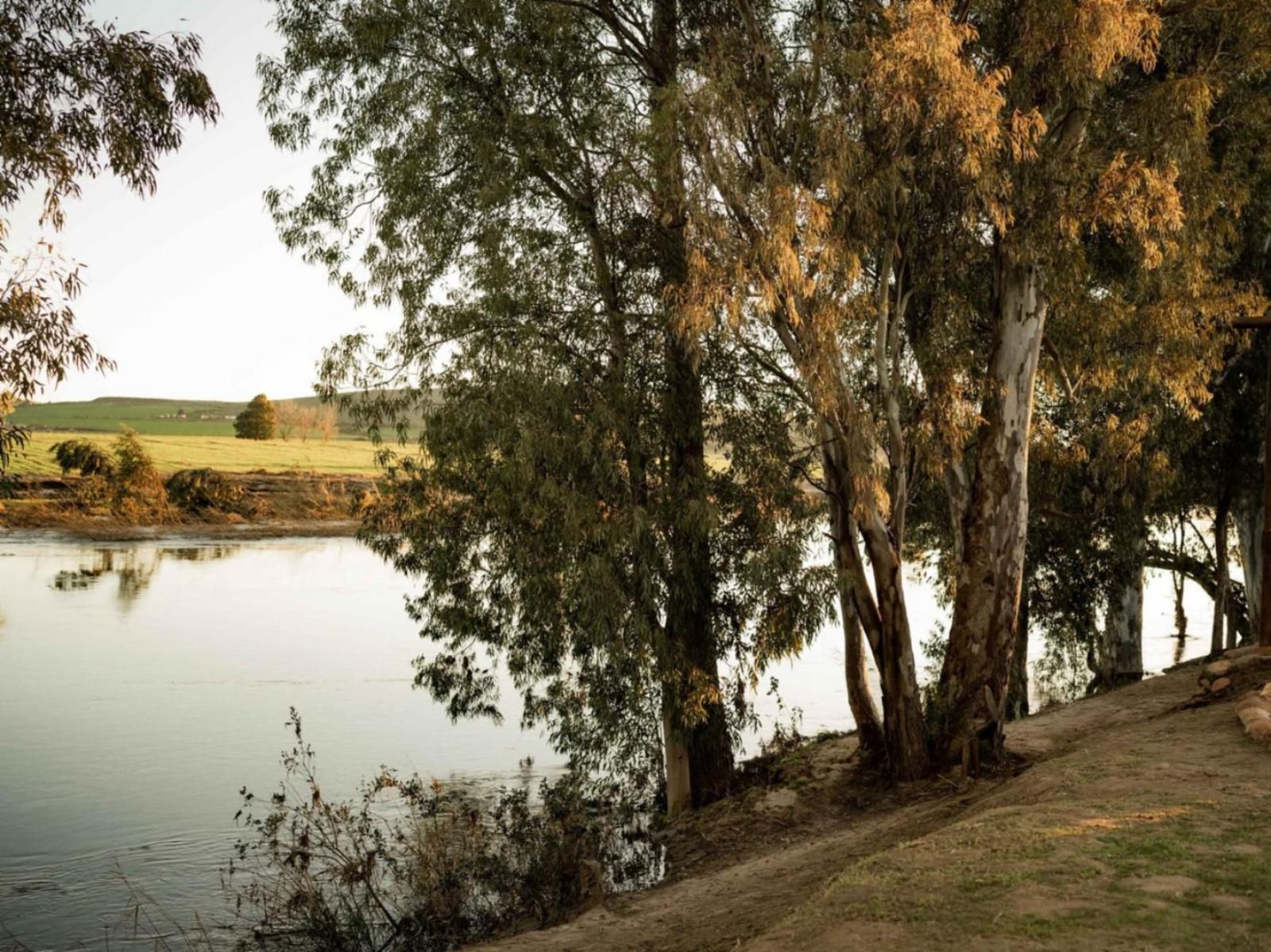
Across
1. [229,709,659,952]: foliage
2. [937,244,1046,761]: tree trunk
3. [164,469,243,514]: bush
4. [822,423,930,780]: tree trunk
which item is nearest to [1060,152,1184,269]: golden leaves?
[937,244,1046,761]: tree trunk

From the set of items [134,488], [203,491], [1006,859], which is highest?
[134,488]

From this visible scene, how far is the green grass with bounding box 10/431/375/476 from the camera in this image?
43.5 meters

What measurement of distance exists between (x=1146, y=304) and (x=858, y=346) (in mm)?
4072

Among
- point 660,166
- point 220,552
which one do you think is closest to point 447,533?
point 660,166

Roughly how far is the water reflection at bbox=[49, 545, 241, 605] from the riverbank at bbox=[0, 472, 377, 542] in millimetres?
2431

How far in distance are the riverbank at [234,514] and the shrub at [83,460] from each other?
0.45m

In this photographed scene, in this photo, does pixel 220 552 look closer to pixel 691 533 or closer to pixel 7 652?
pixel 7 652

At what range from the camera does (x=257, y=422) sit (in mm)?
59062

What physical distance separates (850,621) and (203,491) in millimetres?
35079

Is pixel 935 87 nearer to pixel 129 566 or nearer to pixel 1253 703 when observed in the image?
pixel 1253 703

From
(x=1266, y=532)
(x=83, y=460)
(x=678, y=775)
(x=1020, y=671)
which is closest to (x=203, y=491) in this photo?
(x=83, y=460)

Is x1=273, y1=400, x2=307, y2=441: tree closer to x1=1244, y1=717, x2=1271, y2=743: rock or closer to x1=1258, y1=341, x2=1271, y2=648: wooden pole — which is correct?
x1=1258, y1=341, x2=1271, y2=648: wooden pole

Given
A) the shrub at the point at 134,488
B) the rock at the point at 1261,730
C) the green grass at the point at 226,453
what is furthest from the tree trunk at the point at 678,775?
the green grass at the point at 226,453

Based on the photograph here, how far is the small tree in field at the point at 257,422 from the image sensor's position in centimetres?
5869
